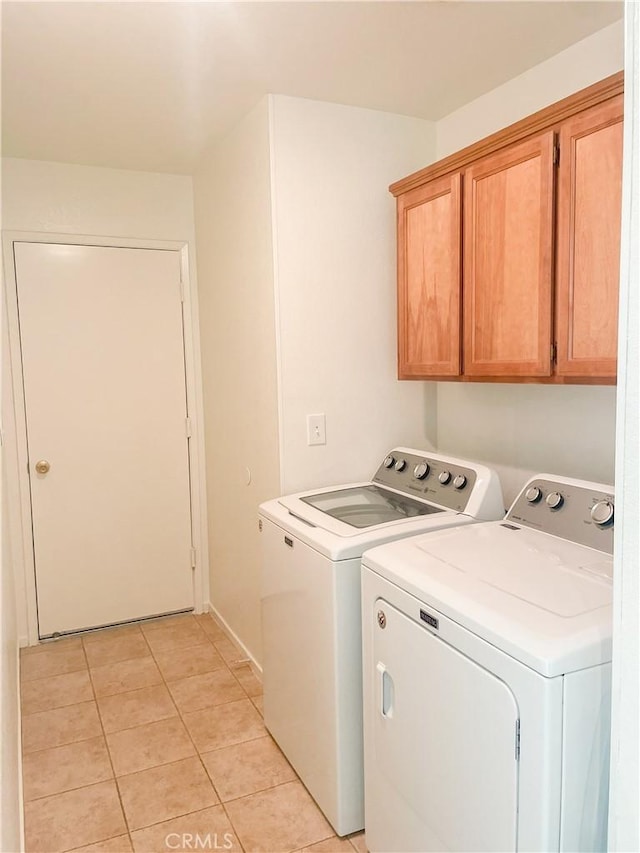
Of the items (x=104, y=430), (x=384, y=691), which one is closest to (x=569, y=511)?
(x=384, y=691)

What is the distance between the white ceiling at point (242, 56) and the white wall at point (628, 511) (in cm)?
119

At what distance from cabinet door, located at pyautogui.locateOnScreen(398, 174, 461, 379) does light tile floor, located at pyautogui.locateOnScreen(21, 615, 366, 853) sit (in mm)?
1580

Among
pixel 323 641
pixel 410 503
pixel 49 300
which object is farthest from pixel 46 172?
pixel 323 641

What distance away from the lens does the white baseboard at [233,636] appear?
9.55ft

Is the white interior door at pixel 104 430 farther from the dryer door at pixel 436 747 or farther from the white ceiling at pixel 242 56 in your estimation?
the dryer door at pixel 436 747

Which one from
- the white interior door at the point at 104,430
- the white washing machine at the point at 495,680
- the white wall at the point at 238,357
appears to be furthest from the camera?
the white interior door at the point at 104,430

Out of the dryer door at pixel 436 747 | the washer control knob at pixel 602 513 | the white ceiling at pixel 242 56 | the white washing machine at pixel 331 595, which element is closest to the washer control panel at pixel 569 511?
the washer control knob at pixel 602 513

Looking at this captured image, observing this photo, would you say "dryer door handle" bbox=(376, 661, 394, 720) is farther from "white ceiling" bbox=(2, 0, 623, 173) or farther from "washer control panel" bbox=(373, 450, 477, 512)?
"white ceiling" bbox=(2, 0, 623, 173)

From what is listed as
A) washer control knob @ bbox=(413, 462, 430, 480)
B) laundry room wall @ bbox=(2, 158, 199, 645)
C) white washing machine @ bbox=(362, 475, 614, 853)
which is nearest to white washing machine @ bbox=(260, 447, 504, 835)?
washer control knob @ bbox=(413, 462, 430, 480)

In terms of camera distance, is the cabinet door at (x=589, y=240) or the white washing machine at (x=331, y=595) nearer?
the cabinet door at (x=589, y=240)

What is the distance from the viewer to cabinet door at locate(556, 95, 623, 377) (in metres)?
1.57

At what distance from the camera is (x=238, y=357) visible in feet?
9.39

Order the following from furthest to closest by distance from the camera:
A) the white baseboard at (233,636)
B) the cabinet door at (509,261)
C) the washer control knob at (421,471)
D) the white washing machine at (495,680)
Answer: the white baseboard at (233,636) → the washer control knob at (421,471) → the cabinet door at (509,261) → the white washing machine at (495,680)

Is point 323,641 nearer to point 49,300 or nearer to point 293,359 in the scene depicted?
point 293,359
